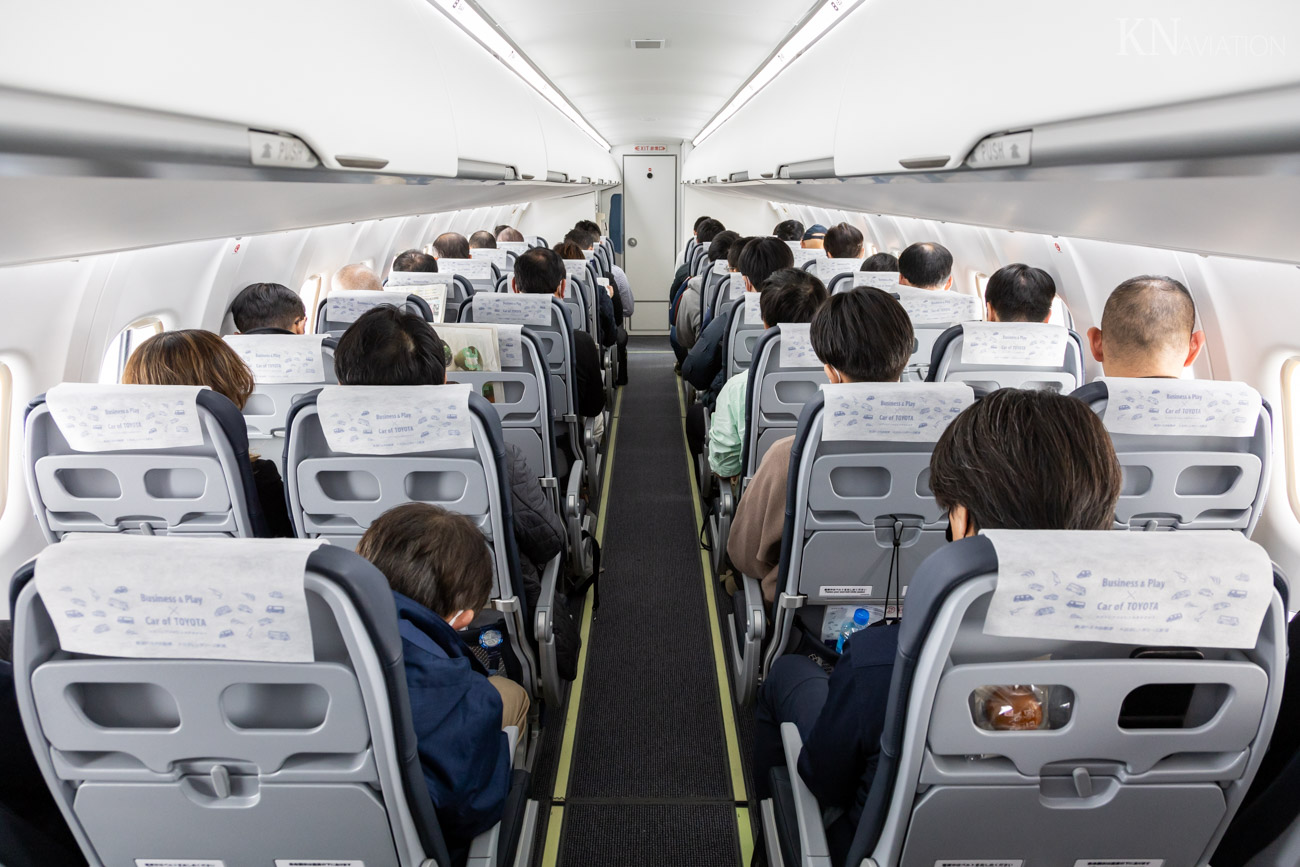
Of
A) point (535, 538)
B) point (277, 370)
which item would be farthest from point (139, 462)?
point (535, 538)

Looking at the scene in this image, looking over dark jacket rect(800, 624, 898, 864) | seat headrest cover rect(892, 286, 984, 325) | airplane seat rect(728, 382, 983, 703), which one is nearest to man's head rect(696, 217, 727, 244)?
seat headrest cover rect(892, 286, 984, 325)

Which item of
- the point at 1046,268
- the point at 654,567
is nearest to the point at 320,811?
the point at 654,567

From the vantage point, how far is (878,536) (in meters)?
2.49

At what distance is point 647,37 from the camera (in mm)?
5387

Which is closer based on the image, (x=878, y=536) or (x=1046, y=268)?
(x=878, y=536)

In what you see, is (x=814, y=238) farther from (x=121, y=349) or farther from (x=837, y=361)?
(x=121, y=349)

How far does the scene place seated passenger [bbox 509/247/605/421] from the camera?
A: 5191 mm

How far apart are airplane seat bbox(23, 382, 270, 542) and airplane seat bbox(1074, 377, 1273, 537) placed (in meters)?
2.59

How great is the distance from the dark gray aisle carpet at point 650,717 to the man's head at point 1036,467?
1.93 m

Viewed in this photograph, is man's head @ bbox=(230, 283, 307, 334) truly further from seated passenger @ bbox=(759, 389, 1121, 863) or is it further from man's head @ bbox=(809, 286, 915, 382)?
seated passenger @ bbox=(759, 389, 1121, 863)

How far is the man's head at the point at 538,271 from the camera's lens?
564 centimetres

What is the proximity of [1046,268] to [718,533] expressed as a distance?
9.76 feet

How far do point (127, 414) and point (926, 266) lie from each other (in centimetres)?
500

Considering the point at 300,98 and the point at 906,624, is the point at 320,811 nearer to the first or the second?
the point at 906,624
